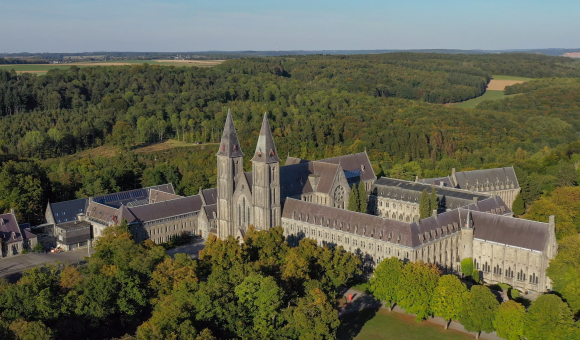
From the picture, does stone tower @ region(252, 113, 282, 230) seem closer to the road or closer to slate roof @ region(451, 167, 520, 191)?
the road

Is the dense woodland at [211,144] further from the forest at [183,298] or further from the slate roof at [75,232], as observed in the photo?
the slate roof at [75,232]

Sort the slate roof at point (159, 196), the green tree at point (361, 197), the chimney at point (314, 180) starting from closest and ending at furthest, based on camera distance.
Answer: the green tree at point (361, 197) → the chimney at point (314, 180) → the slate roof at point (159, 196)

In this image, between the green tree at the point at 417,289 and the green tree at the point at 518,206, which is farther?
the green tree at the point at 518,206

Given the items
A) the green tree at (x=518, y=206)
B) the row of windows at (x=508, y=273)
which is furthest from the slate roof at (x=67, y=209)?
the green tree at (x=518, y=206)

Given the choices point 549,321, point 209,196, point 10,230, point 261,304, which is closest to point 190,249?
point 209,196

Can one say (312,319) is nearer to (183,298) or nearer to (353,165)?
(183,298)

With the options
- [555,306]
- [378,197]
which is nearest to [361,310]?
[555,306]

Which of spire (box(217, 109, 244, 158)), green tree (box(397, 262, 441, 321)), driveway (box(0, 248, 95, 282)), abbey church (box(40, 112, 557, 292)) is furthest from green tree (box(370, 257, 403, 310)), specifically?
driveway (box(0, 248, 95, 282))
